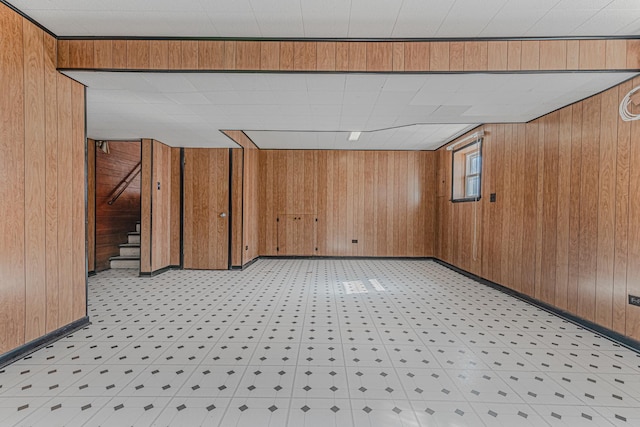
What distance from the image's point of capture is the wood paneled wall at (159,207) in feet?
19.8

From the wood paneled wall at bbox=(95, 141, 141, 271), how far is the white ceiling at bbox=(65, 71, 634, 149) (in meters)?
1.73

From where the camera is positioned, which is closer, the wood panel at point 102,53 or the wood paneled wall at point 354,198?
the wood panel at point 102,53

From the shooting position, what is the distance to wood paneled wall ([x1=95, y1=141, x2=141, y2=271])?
6574 millimetres

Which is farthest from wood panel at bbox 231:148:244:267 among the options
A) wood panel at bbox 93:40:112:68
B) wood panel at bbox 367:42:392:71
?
wood panel at bbox 367:42:392:71

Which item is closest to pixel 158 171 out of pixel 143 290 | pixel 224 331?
pixel 143 290

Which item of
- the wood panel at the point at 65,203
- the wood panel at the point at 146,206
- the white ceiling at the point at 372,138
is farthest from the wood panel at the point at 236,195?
the wood panel at the point at 65,203

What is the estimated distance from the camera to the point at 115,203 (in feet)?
23.5

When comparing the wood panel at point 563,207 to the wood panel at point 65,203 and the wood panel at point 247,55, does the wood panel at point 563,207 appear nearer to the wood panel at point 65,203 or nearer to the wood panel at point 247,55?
the wood panel at point 247,55

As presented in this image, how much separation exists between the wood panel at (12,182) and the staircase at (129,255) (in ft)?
14.7

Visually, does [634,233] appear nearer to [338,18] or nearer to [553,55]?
[553,55]

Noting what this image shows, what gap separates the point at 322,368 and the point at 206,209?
5.15 meters

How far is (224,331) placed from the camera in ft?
11.3

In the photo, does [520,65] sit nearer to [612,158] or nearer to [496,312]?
[612,158]

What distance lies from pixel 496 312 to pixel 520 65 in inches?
124
